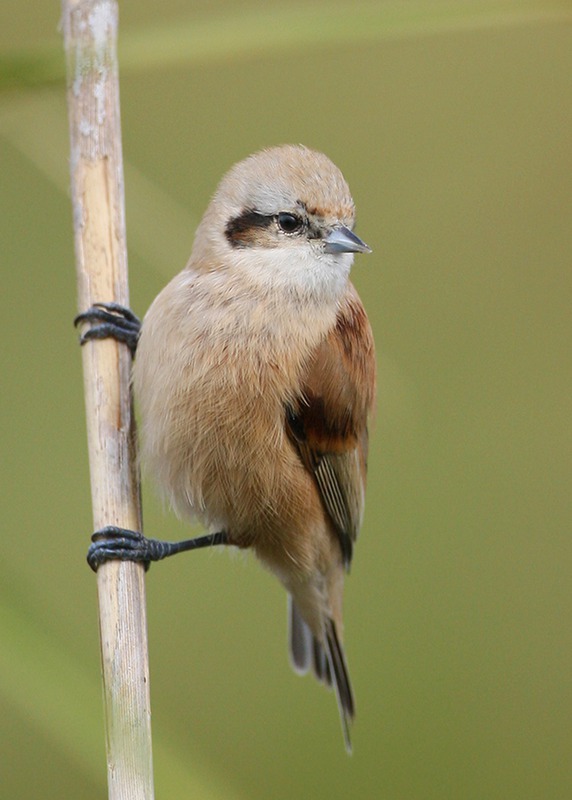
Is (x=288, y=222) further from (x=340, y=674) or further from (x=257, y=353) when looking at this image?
(x=340, y=674)

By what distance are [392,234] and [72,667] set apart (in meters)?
3.43

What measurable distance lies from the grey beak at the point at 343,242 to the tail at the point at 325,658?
4.22ft

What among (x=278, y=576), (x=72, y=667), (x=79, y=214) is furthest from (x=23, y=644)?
(x=278, y=576)

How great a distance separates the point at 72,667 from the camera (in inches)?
40.5

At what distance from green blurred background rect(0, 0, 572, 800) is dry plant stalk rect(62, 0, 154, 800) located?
0.90 ft

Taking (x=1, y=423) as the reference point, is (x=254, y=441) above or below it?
below

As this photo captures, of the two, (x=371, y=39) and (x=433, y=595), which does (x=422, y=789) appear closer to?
(x=433, y=595)

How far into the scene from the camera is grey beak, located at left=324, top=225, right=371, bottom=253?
2.43 m

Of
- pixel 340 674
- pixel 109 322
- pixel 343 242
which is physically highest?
pixel 343 242

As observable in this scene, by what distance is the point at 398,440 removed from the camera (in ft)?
12.6

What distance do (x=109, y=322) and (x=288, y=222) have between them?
52 centimetres

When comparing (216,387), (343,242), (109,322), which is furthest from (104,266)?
(343,242)

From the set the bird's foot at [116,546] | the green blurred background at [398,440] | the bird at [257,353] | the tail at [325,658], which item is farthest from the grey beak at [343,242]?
the tail at [325,658]

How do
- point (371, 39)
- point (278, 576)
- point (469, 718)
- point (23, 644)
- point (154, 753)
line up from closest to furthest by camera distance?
1. point (23, 644)
2. point (154, 753)
3. point (371, 39)
4. point (278, 576)
5. point (469, 718)
